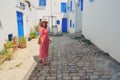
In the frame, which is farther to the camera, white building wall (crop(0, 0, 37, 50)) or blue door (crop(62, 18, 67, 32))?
blue door (crop(62, 18, 67, 32))

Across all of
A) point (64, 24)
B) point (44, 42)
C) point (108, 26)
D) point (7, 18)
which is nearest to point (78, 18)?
point (64, 24)

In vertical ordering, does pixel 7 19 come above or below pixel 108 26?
above

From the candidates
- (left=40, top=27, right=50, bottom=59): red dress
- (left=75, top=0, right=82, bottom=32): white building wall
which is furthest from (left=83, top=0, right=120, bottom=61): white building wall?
(left=75, top=0, right=82, bottom=32): white building wall

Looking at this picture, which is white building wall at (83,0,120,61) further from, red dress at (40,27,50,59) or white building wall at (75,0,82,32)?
white building wall at (75,0,82,32)

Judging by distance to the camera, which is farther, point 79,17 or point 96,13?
point 79,17

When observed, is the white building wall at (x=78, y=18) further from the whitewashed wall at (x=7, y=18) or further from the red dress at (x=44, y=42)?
the red dress at (x=44, y=42)

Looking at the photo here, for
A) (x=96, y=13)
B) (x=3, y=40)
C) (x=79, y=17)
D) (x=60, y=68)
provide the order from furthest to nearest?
(x=79, y=17)
(x=96, y=13)
(x=3, y=40)
(x=60, y=68)

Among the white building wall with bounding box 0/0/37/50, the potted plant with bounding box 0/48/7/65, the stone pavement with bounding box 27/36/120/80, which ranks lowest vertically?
the stone pavement with bounding box 27/36/120/80

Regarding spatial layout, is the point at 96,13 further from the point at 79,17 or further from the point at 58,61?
the point at 79,17

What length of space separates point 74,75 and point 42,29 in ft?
7.87

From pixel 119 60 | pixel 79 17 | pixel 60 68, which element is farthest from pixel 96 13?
pixel 79 17

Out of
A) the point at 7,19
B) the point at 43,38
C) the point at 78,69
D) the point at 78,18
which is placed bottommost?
the point at 78,69

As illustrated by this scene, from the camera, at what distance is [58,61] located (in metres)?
7.83

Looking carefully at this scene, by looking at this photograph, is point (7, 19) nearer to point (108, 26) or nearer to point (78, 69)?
point (78, 69)
